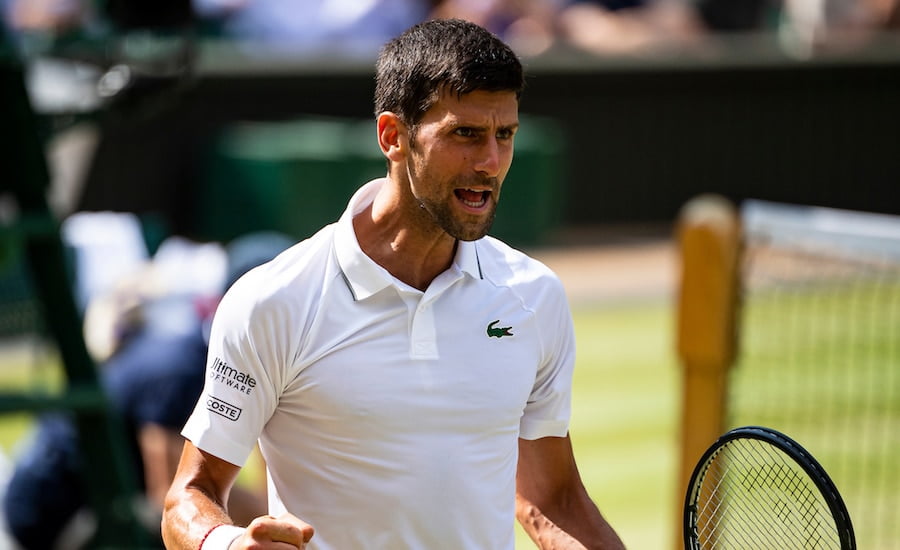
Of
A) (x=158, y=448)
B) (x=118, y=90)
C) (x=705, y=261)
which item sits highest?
(x=118, y=90)

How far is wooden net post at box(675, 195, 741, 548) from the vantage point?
16.3 ft

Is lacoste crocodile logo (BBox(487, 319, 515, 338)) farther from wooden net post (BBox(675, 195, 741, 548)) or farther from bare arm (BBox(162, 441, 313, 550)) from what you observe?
wooden net post (BBox(675, 195, 741, 548))

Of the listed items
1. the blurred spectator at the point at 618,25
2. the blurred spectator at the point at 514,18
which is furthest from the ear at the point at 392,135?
the blurred spectator at the point at 618,25

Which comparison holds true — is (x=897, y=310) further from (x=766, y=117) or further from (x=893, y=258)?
(x=893, y=258)

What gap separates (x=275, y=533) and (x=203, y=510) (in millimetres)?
283

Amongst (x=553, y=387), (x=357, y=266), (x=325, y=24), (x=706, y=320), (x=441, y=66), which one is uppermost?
(x=325, y=24)

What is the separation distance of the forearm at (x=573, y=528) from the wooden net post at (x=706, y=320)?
2.23 metres

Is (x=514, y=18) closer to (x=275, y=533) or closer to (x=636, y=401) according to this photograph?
(x=636, y=401)

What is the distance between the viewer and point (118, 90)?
5.11m

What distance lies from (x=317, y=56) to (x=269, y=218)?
174 centimetres

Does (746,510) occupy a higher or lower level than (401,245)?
lower

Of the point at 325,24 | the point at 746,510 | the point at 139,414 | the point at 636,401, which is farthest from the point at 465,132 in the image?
the point at 325,24

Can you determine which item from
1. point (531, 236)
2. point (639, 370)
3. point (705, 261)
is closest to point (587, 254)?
point (531, 236)

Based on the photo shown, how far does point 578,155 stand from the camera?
51.2ft
